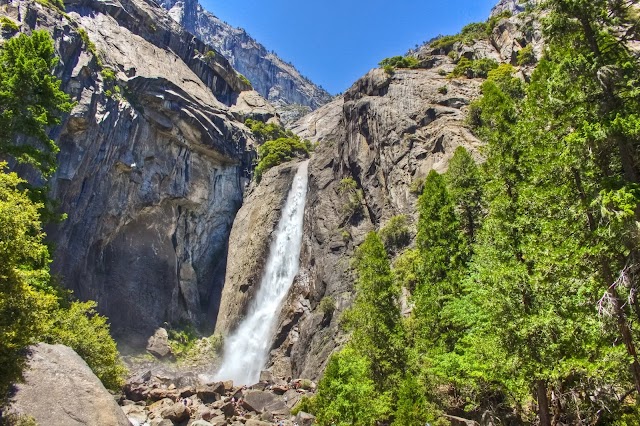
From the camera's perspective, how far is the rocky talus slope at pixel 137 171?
45.5 metres

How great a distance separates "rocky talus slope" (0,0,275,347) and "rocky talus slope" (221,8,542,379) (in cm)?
778

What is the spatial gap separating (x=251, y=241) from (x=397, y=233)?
24754 mm

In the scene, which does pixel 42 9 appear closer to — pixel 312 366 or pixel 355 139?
pixel 355 139

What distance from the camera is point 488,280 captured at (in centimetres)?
1480

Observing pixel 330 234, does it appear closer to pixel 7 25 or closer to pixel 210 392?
pixel 210 392

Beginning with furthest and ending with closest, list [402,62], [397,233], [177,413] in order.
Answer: [402,62], [397,233], [177,413]

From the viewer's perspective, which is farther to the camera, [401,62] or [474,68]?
[401,62]

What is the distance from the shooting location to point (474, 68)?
4966cm

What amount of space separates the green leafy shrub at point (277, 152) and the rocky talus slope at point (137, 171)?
2752 millimetres

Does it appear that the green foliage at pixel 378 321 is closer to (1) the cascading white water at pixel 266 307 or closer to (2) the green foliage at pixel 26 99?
(2) the green foliage at pixel 26 99

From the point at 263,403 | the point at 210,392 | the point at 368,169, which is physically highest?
the point at 368,169

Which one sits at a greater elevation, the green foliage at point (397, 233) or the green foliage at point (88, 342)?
the green foliage at point (397, 233)

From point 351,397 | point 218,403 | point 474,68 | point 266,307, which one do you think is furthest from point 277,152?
point 351,397

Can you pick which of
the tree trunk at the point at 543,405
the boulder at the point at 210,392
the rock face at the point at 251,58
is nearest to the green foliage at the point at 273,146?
the boulder at the point at 210,392
